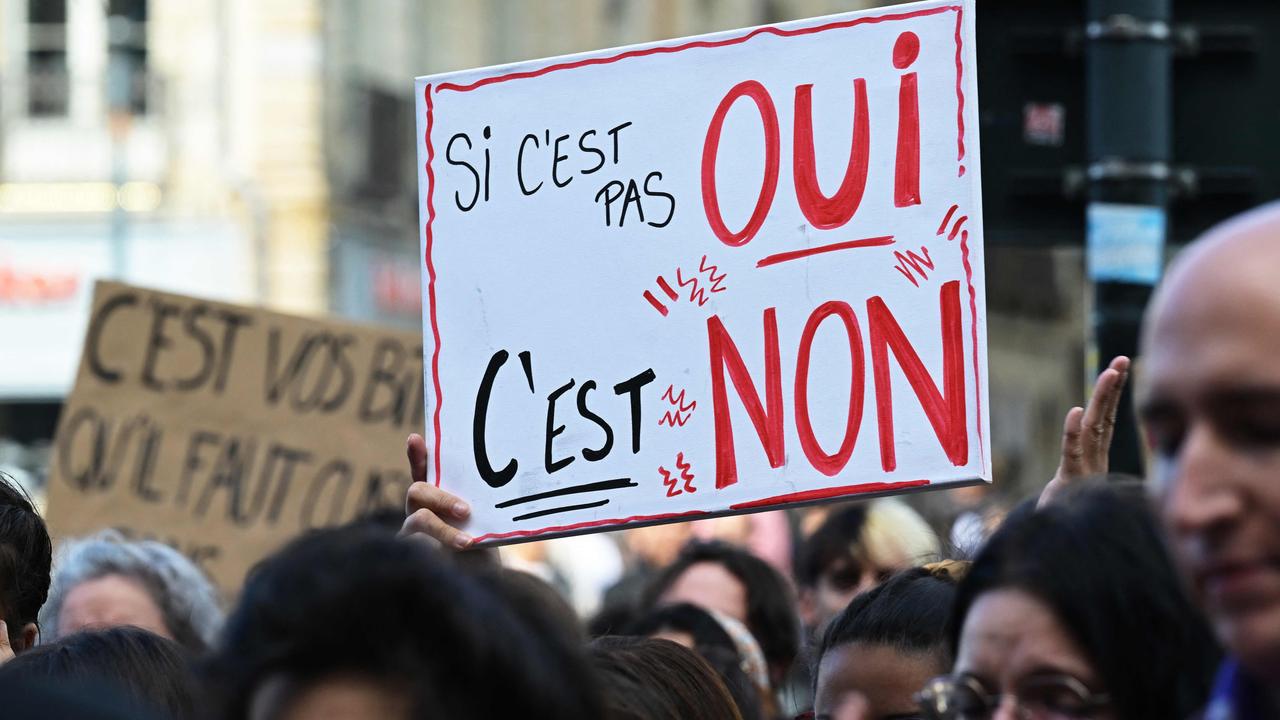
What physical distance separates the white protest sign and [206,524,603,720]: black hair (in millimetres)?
1646

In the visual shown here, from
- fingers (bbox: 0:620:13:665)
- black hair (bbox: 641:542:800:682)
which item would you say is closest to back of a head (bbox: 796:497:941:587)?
black hair (bbox: 641:542:800:682)

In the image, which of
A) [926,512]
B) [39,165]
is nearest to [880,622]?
[926,512]

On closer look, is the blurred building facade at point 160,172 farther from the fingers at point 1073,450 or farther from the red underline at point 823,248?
the fingers at point 1073,450

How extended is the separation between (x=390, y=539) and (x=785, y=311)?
173 centimetres

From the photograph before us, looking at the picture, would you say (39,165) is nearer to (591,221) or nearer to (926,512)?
(926,512)

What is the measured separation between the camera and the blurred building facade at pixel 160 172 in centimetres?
2053

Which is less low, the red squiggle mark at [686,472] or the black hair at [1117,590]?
the red squiggle mark at [686,472]

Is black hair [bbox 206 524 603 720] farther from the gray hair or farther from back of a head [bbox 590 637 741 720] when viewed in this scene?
the gray hair

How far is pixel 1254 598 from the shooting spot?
1.60 metres

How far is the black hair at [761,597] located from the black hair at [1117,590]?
3.57 meters

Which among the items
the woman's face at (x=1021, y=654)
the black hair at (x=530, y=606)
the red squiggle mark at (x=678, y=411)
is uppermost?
the red squiggle mark at (x=678, y=411)

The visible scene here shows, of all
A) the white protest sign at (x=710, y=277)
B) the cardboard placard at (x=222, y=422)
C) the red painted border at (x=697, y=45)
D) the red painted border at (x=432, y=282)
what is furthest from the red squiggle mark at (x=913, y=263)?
the cardboard placard at (x=222, y=422)

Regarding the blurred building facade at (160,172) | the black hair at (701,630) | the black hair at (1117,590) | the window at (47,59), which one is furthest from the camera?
the blurred building facade at (160,172)

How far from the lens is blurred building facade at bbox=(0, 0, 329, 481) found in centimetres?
2053
